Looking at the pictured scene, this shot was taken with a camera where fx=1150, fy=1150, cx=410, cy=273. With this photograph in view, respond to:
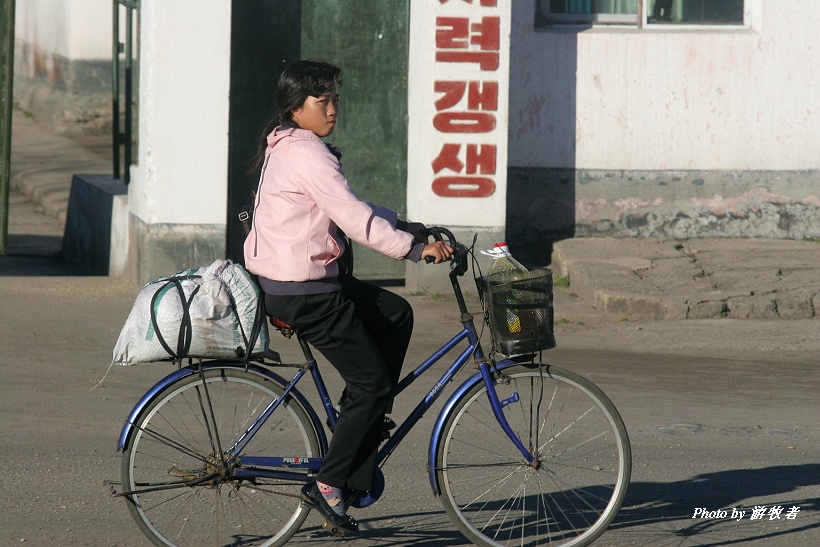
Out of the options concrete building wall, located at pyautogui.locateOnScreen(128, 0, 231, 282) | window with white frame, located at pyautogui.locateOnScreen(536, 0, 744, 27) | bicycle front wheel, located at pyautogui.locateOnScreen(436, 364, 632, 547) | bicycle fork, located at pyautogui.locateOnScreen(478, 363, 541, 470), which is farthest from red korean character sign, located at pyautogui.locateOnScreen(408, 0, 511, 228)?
bicycle fork, located at pyautogui.locateOnScreen(478, 363, 541, 470)

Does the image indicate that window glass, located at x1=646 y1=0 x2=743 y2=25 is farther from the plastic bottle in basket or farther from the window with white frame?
the plastic bottle in basket

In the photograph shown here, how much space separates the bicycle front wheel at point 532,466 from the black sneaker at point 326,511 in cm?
37

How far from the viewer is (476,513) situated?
15.0 feet

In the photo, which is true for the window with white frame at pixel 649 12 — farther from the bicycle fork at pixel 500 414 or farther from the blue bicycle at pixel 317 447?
the bicycle fork at pixel 500 414

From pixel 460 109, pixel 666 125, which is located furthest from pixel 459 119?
A: pixel 666 125

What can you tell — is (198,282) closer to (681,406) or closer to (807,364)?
(681,406)

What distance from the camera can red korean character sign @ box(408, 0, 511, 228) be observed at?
931 cm

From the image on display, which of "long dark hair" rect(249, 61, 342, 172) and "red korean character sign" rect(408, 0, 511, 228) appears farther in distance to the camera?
"red korean character sign" rect(408, 0, 511, 228)

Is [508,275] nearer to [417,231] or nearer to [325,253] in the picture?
[417,231]

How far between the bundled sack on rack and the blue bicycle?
13 centimetres

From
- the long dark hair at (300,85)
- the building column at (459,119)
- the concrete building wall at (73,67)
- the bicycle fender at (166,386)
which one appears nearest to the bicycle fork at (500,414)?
the bicycle fender at (166,386)

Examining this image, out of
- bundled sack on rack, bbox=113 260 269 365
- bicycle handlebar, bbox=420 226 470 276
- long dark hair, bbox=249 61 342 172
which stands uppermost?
long dark hair, bbox=249 61 342 172

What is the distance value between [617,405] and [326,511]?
289 centimetres

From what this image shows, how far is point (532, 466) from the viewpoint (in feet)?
14.2
